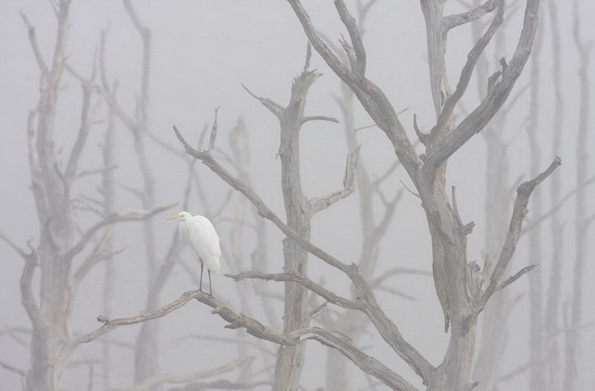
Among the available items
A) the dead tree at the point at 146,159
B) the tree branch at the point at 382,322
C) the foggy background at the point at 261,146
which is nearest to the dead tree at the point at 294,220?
the tree branch at the point at 382,322

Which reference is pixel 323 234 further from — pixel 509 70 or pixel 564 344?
pixel 509 70

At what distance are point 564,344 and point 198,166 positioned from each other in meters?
2.84

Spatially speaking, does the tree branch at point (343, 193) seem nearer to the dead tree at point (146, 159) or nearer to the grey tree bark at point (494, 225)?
the dead tree at point (146, 159)

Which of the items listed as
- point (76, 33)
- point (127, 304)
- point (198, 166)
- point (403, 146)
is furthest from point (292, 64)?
point (403, 146)

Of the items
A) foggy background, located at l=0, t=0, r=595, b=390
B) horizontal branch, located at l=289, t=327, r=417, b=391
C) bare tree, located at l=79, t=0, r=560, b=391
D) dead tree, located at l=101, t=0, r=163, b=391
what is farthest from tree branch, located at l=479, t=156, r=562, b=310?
foggy background, located at l=0, t=0, r=595, b=390

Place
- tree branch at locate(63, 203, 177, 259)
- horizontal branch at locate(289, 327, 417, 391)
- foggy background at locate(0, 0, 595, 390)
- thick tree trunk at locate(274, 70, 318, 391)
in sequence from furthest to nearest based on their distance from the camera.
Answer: foggy background at locate(0, 0, 595, 390)
tree branch at locate(63, 203, 177, 259)
thick tree trunk at locate(274, 70, 318, 391)
horizontal branch at locate(289, 327, 417, 391)

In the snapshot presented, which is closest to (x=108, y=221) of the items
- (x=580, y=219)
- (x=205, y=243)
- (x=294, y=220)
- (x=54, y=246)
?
(x=54, y=246)

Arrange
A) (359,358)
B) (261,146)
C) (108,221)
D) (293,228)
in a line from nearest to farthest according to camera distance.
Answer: (359,358), (293,228), (108,221), (261,146)

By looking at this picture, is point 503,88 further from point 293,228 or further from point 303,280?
point 293,228

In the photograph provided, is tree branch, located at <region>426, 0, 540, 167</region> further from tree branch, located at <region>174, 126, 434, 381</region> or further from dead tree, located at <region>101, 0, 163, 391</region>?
dead tree, located at <region>101, 0, 163, 391</region>

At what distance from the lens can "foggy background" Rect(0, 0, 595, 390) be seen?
6.39 m

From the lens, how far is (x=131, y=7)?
254 inches

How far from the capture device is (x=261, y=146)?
651 centimetres

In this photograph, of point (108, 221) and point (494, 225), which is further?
point (494, 225)
